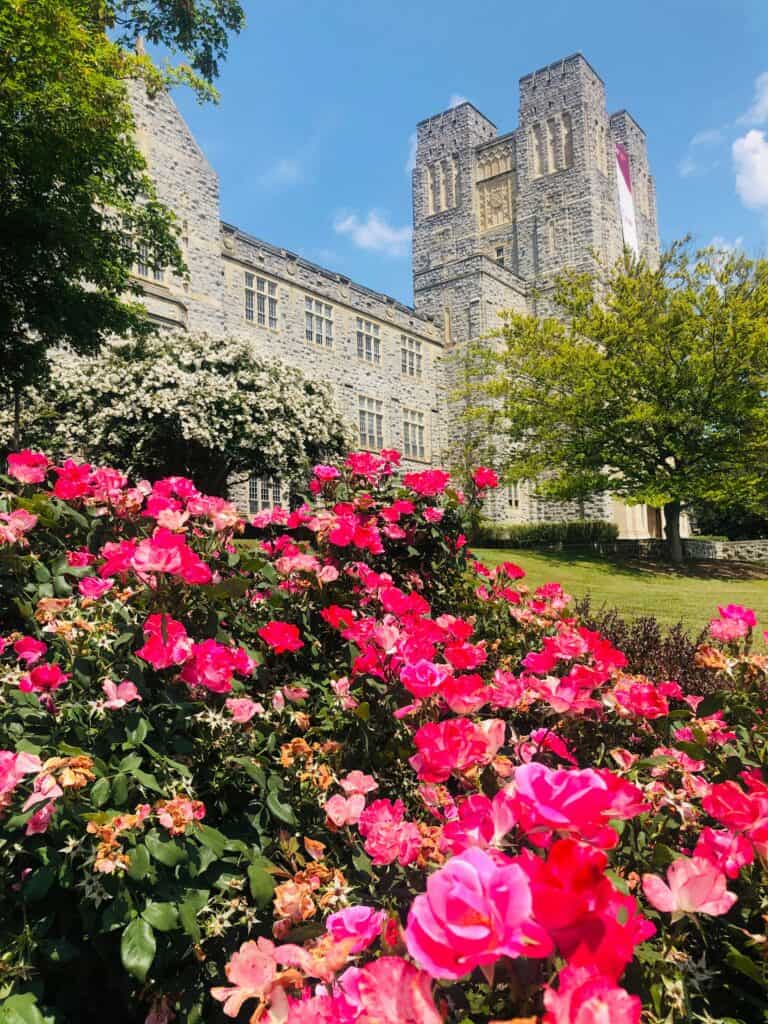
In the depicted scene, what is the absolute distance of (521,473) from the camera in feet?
66.0

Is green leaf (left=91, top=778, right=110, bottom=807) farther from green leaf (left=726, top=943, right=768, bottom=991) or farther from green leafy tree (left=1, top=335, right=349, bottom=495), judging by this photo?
green leafy tree (left=1, top=335, right=349, bottom=495)

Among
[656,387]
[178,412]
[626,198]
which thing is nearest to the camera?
[178,412]

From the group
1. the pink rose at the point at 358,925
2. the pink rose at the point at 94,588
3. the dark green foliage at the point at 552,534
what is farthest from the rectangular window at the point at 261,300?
the pink rose at the point at 358,925

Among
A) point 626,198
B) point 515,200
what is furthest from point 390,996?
point 626,198

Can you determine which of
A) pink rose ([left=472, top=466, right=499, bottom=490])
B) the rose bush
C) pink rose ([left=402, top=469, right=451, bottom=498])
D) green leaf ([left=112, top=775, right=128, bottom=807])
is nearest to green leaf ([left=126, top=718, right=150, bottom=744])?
the rose bush

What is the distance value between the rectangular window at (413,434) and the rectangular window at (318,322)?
5437mm

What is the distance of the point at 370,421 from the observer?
2844 cm

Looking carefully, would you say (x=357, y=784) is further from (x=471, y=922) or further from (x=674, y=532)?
(x=674, y=532)

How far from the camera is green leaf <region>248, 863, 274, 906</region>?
155 cm

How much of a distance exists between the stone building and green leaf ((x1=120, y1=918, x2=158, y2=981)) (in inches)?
597

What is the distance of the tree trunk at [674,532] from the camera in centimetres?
1977

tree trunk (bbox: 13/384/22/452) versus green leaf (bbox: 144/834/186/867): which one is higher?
tree trunk (bbox: 13/384/22/452)

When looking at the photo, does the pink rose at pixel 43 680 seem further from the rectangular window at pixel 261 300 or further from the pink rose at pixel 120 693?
the rectangular window at pixel 261 300

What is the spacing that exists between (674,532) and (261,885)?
67.5ft
